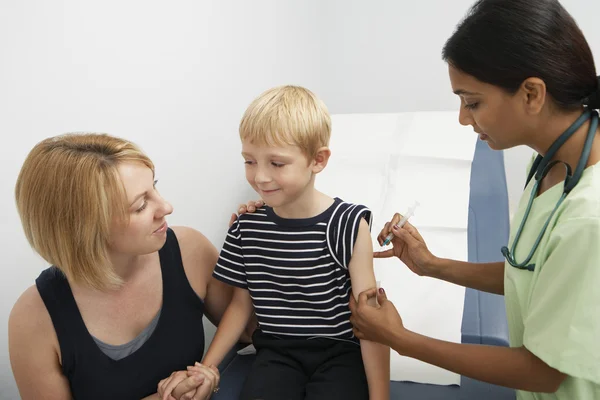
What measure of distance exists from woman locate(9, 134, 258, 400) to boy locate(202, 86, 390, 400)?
0.13 meters

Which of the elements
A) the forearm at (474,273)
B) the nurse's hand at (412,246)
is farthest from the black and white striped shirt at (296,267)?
the forearm at (474,273)

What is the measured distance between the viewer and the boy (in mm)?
1166

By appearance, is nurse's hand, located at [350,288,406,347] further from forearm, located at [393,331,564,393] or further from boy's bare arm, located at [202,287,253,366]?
boy's bare arm, located at [202,287,253,366]

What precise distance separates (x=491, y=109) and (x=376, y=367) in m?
0.57

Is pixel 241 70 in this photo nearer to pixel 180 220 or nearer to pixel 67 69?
pixel 180 220

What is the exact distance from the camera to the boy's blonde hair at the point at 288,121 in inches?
45.1

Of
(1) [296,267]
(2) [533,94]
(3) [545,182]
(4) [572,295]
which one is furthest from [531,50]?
(1) [296,267]

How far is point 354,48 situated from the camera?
2881 mm

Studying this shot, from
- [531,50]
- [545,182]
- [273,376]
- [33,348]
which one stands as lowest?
[273,376]

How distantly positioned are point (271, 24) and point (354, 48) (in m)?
0.73

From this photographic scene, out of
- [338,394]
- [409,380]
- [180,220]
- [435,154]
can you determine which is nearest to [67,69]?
[180,220]

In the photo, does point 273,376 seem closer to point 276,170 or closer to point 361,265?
point 361,265

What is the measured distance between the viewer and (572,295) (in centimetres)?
86

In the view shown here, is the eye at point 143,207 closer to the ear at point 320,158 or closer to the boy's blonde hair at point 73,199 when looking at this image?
the boy's blonde hair at point 73,199
